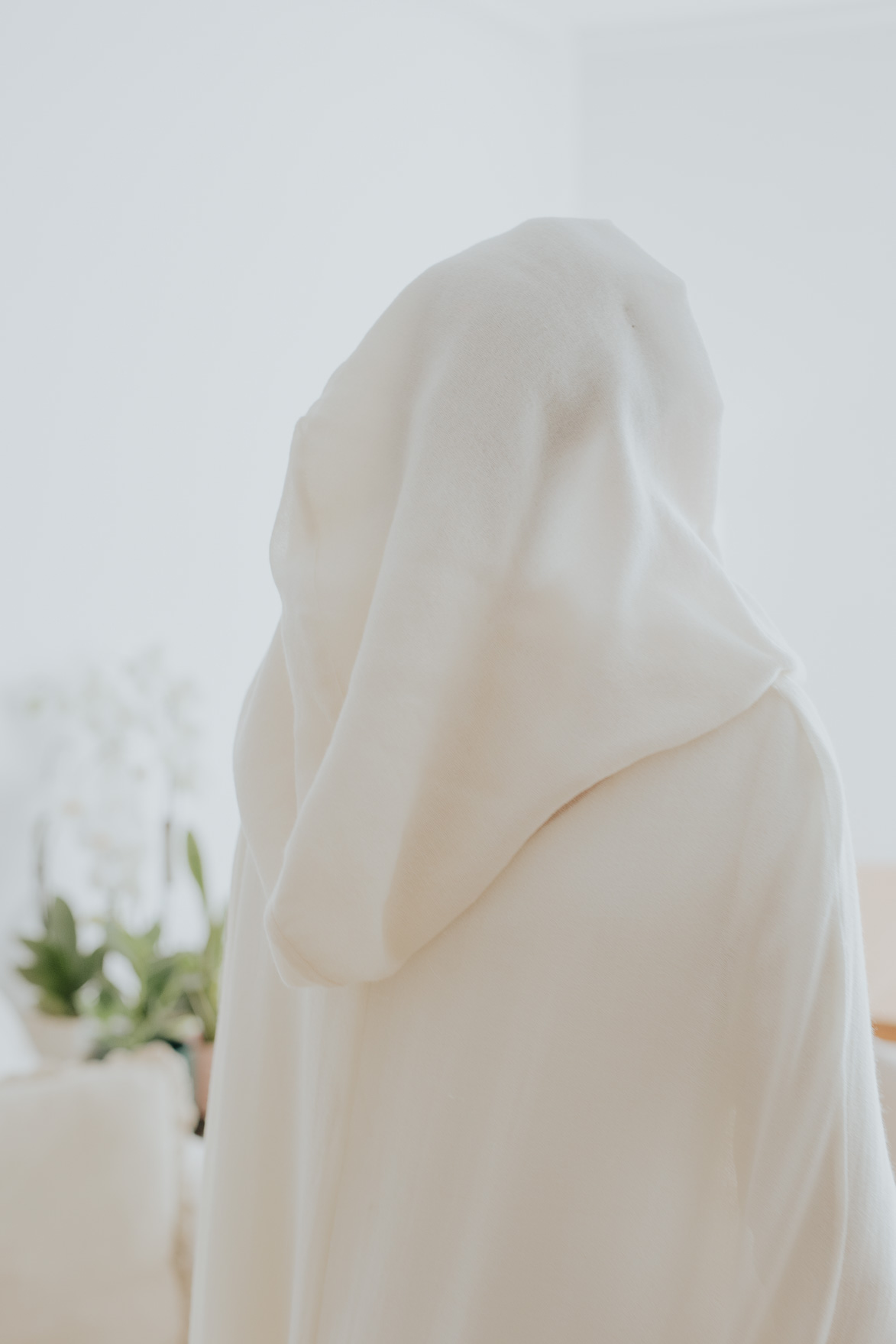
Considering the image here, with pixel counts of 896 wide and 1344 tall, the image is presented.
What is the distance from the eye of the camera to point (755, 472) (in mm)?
3369

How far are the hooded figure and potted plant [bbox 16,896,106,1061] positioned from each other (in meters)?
1.64

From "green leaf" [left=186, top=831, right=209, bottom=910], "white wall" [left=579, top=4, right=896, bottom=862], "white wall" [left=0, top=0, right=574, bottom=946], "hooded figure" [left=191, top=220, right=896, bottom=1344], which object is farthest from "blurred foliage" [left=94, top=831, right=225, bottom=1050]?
"white wall" [left=579, top=4, right=896, bottom=862]

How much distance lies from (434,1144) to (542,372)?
1.46ft

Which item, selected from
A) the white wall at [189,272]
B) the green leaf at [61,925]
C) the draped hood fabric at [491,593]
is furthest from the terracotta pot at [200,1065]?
the draped hood fabric at [491,593]

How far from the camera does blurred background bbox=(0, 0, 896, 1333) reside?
89.0 inches

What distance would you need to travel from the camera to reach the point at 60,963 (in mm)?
2184

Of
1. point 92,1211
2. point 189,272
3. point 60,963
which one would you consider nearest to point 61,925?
point 60,963

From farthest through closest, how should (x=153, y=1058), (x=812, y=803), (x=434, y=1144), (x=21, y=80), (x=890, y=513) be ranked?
1. (x=890, y=513)
2. (x=21, y=80)
3. (x=153, y=1058)
4. (x=434, y=1144)
5. (x=812, y=803)

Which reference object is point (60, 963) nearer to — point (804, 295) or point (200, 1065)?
point (200, 1065)

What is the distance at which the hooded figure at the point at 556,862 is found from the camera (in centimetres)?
56

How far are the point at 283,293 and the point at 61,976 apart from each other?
66.1 inches

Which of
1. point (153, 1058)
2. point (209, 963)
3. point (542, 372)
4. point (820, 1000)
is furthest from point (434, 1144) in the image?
point (209, 963)

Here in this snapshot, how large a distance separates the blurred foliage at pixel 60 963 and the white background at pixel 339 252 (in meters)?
0.14

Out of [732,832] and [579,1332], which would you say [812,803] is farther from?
[579,1332]
